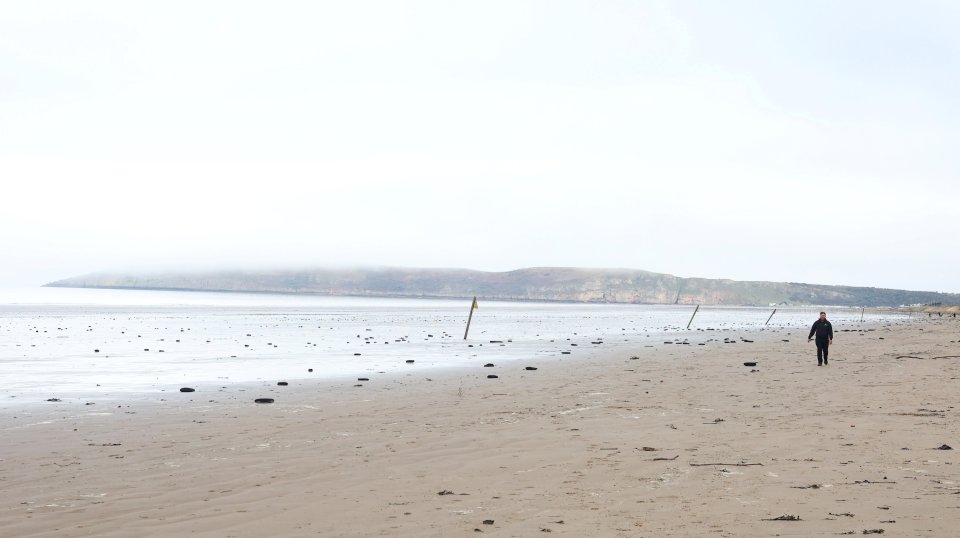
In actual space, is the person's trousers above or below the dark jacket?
below

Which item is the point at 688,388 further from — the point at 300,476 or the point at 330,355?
the point at 330,355

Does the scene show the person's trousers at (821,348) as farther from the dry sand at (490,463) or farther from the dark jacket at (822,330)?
the dry sand at (490,463)

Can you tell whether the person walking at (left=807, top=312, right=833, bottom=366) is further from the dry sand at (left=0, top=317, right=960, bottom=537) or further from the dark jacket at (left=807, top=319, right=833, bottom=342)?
the dry sand at (left=0, top=317, right=960, bottom=537)

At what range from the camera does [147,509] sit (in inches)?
301

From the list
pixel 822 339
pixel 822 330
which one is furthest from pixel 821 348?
pixel 822 330

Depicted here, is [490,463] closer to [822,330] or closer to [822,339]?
[822,339]

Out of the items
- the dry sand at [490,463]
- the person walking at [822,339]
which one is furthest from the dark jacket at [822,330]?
the dry sand at [490,463]

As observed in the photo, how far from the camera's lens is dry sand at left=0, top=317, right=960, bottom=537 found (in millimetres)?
7086

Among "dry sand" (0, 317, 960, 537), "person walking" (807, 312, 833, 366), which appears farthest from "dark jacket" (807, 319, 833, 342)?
"dry sand" (0, 317, 960, 537)

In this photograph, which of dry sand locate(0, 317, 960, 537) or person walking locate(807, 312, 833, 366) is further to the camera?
person walking locate(807, 312, 833, 366)

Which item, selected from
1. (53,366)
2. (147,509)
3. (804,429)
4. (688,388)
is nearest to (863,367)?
(688,388)

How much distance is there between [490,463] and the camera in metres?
9.71

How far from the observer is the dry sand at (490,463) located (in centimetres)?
709

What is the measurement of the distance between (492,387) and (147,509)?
11.6 metres
